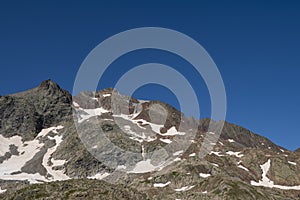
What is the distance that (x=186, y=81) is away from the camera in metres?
123

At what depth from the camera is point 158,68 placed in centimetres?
11988

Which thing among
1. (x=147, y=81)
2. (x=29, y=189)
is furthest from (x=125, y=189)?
(x=147, y=81)

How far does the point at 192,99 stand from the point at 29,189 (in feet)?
237

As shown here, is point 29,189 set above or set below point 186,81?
below

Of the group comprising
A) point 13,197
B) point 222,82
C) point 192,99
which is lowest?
point 13,197

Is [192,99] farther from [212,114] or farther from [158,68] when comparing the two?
[212,114]

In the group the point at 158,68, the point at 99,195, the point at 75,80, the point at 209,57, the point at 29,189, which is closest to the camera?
the point at 209,57

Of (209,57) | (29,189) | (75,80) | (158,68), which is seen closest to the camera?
(209,57)

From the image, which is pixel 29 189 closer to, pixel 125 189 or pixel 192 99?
pixel 125 189

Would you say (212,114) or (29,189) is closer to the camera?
(212,114)

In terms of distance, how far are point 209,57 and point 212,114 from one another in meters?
12.8

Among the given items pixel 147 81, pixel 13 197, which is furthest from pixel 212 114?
pixel 13 197

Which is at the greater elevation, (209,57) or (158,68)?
(158,68)

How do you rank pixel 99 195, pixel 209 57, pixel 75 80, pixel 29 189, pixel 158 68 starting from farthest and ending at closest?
pixel 29 189 < pixel 99 195 < pixel 158 68 < pixel 75 80 < pixel 209 57
